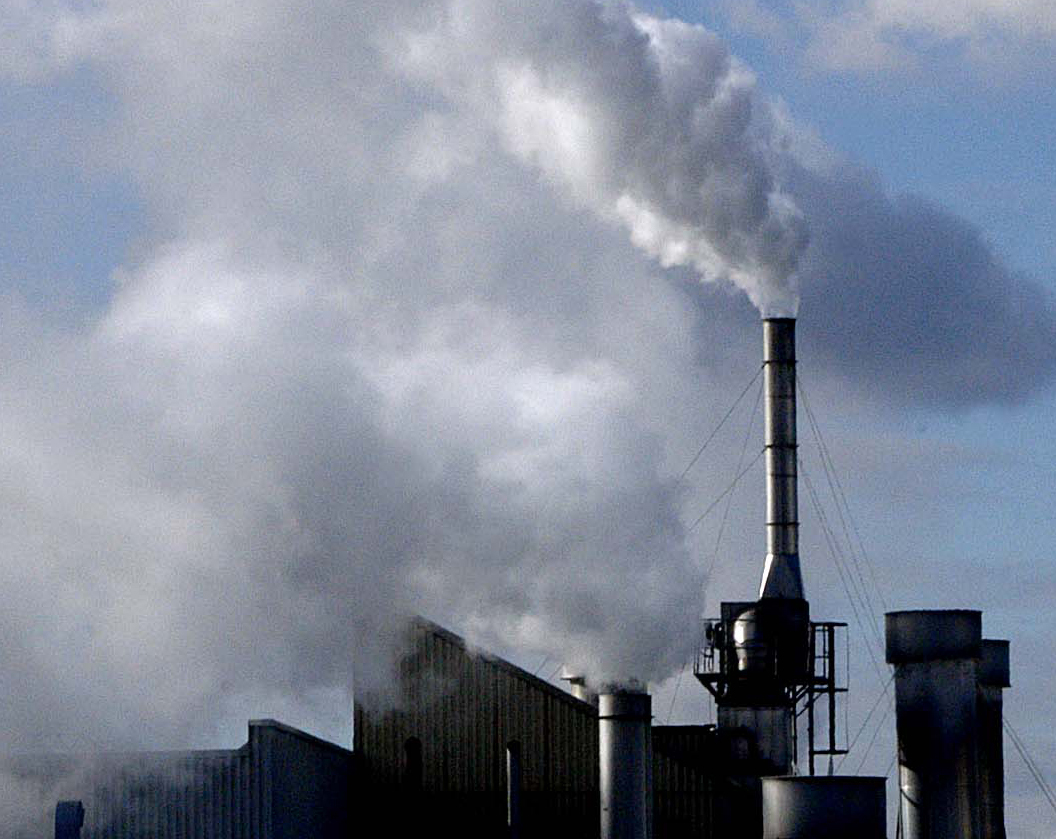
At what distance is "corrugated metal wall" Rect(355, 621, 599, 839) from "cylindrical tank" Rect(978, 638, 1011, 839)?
32.1ft

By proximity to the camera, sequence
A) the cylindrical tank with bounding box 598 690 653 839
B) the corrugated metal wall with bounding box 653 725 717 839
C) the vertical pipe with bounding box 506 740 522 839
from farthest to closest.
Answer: the corrugated metal wall with bounding box 653 725 717 839, the vertical pipe with bounding box 506 740 522 839, the cylindrical tank with bounding box 598 690 653 839

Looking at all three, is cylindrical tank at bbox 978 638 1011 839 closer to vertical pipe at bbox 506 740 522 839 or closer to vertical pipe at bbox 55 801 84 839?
vertical pipe at bbox 506 740 522 839

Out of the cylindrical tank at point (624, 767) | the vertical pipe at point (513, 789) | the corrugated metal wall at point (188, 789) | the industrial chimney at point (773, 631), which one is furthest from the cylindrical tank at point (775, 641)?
the corrugated metal wall at point (188, 789)

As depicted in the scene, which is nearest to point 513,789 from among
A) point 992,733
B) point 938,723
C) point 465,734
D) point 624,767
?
point 465,734

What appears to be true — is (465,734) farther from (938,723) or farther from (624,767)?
(938,723)

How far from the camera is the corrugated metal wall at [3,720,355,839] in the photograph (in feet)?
155

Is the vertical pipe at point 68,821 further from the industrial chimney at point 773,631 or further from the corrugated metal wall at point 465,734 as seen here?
the industrial chimney at point 773,631

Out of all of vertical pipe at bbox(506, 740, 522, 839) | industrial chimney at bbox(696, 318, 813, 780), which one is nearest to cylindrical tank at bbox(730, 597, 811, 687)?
industrial chimney at bbox(696, 318, 813, 780)

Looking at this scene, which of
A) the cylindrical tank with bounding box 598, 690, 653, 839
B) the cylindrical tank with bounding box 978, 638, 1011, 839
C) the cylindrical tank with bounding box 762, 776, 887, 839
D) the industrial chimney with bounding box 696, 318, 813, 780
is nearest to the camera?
the cylindrical tank with bounding box 598, 690, 653, 839

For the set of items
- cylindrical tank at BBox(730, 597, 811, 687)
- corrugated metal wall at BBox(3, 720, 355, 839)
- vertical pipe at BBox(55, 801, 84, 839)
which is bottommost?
vertical pipe at BBox(55, 801, 84, 839)

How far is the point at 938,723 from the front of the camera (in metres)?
52.3

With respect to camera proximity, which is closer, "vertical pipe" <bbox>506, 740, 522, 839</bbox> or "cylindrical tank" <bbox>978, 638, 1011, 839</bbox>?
"vertical pipe" <bbox>506, 740, 522, 839</bbox>

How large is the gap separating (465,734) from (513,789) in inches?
85.6

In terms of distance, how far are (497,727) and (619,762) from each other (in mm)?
4193
